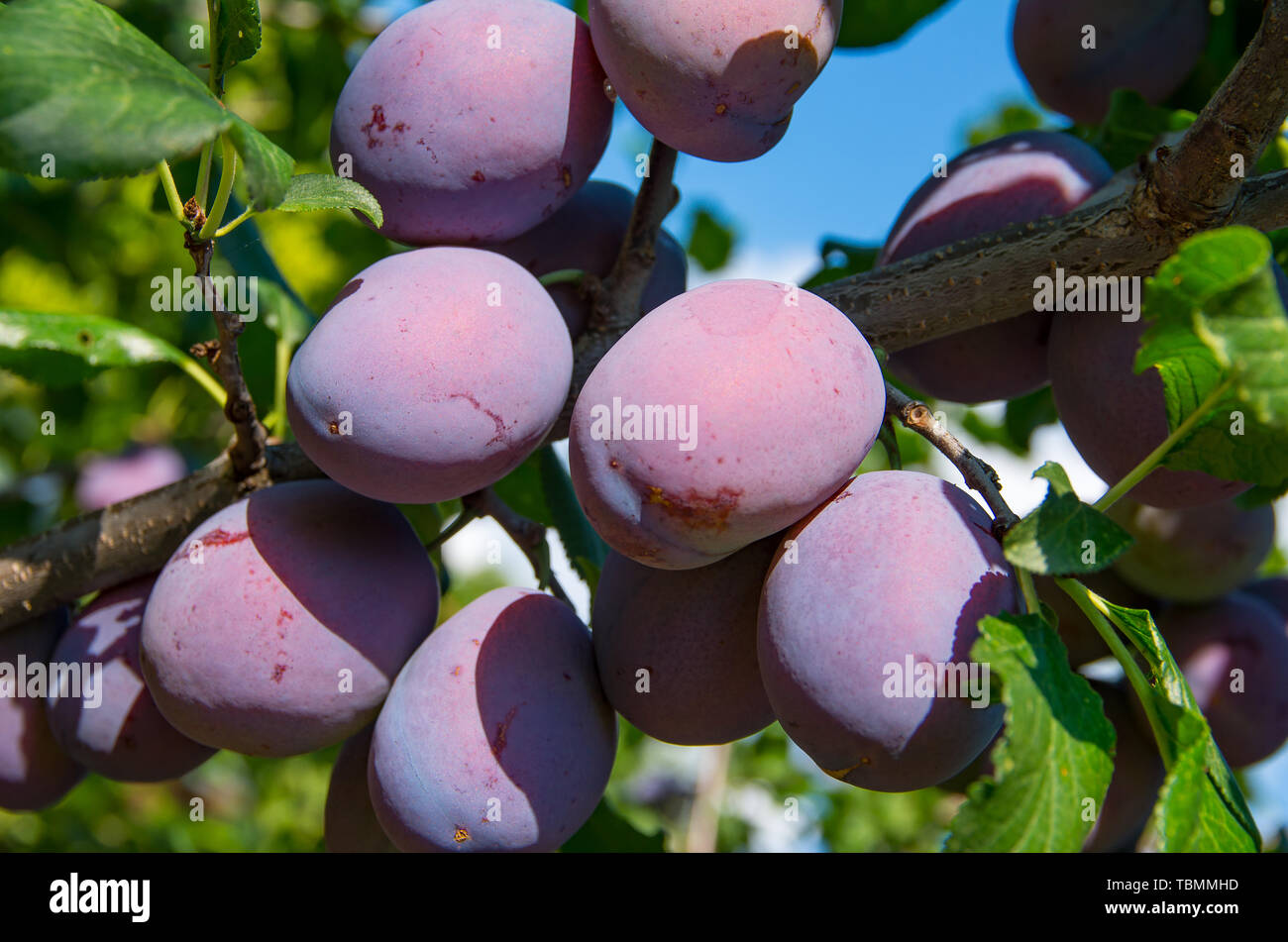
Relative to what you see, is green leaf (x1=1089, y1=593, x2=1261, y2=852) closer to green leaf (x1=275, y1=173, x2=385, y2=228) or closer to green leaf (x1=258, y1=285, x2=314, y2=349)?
green leaf (x1=275, y1=173, x2=385, y2=228)

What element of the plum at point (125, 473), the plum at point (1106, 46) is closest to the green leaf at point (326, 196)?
the plum at point (1106, 46)

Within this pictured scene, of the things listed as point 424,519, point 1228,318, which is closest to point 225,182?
point 424,519

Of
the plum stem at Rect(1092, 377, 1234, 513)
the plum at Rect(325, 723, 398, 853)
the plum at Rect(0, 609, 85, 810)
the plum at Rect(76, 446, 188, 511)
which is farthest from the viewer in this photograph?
the plum at Rect(76, 446, 188, 511)

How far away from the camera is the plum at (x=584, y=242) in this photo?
1.17 meters

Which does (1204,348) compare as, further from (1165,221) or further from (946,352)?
(946,352)

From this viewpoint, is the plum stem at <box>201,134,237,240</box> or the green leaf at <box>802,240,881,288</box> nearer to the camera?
the plum stem at <box>201,134,237,240</box>

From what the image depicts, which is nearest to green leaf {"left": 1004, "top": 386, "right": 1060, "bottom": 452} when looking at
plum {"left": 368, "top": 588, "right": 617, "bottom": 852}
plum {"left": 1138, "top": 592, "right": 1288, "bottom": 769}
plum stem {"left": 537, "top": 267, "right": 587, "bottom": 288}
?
plum {"left": 1138, "top": 592, "right": 1288, "bottom": 769}

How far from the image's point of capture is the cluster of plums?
2.62 ft

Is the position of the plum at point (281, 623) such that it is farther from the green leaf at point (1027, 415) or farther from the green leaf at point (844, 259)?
the green leaf at point (1027, 415)

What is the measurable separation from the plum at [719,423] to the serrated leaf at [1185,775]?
0.79ft

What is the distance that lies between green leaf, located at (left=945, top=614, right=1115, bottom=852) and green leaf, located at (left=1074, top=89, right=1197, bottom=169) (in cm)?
79

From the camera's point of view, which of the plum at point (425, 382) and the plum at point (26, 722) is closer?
the plum at point (425, 382)

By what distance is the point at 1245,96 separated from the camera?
0.86 metres

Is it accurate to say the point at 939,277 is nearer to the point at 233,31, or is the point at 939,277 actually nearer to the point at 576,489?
the point at 576,489
